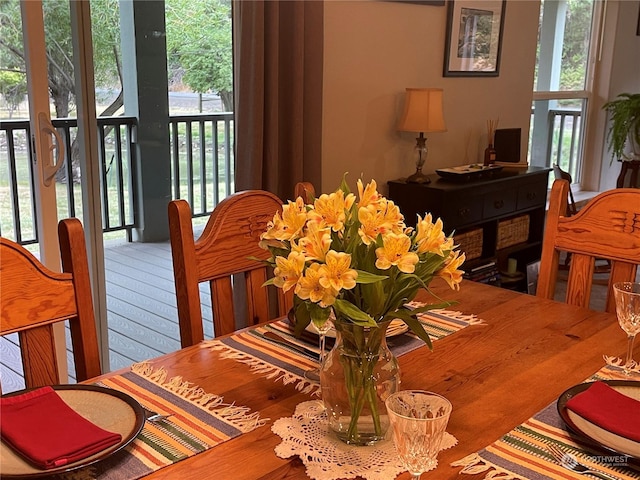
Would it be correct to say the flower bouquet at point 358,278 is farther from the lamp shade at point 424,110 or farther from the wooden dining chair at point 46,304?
the lamp shade at point 424,110

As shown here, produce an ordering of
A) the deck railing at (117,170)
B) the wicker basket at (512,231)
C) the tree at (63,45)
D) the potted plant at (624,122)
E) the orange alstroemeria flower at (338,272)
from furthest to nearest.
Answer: the potted plant at (624,122) < the wicker basket at (512,231) < the deck railing at (117,170) < the tree at (63,45) < the orange alstroemeria flower at (338,272)

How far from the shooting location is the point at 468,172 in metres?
3.59

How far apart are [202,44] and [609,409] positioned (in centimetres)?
229

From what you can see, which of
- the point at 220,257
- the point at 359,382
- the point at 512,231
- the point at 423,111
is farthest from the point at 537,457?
the point at 512,231

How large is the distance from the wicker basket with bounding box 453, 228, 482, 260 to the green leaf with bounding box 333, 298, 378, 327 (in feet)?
8.56

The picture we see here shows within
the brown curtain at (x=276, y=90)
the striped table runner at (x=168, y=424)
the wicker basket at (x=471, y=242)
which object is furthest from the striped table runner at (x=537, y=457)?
the wicker basket at (x=471, y=242)

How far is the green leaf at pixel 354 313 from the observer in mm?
998

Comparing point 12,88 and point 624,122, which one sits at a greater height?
point 12,88

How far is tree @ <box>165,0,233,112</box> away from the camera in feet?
9.29

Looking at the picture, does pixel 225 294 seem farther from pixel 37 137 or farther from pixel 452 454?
pixel 37 137

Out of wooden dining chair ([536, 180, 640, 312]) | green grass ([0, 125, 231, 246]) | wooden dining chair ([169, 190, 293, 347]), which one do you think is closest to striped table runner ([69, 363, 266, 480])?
wooden dining chair ([169, 190, 293, 347])

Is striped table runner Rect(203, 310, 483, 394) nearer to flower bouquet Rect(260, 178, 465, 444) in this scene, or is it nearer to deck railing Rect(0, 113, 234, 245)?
flower bouquet Rect(260, 178, 465, 444)

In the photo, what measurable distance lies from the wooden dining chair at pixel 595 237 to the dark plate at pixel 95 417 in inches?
48.7

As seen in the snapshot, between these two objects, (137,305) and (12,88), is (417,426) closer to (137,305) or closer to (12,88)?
(12,88)
